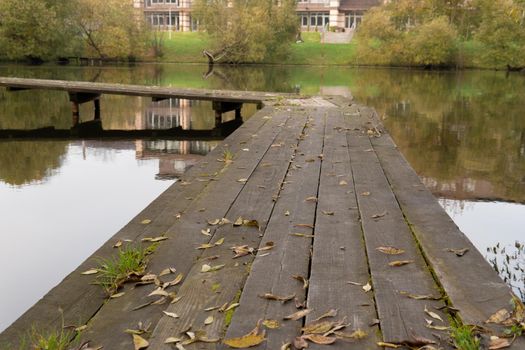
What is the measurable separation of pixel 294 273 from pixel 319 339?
72 centimetres

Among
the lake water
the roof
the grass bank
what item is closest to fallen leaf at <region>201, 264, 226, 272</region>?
Answer: the lake water

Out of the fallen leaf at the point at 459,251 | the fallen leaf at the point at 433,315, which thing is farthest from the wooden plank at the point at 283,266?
the fallen leaf at the point at 459,251

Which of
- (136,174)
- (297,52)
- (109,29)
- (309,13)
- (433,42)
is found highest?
(309,13)

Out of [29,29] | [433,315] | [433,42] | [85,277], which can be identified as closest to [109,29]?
[29,29]

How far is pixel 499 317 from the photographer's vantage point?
266 cm

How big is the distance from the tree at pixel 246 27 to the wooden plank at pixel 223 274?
133 feet

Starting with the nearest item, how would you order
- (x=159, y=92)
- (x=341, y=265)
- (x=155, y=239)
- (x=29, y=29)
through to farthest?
(x=341, y=265), (x=155, y=239), (x=159, y=92), (x=29, y=29)

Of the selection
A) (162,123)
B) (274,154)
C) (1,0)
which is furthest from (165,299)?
(1,0)

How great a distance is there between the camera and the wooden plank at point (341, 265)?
266 centimetres

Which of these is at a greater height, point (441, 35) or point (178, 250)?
point (441, 35)

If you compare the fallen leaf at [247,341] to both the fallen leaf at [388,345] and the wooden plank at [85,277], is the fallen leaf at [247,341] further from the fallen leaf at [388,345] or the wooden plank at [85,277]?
the wooden plank at [85,277]

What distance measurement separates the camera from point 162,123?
15203 mm

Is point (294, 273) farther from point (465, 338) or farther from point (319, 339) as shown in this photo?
point (465, 338)

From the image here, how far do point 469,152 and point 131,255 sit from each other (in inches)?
388
